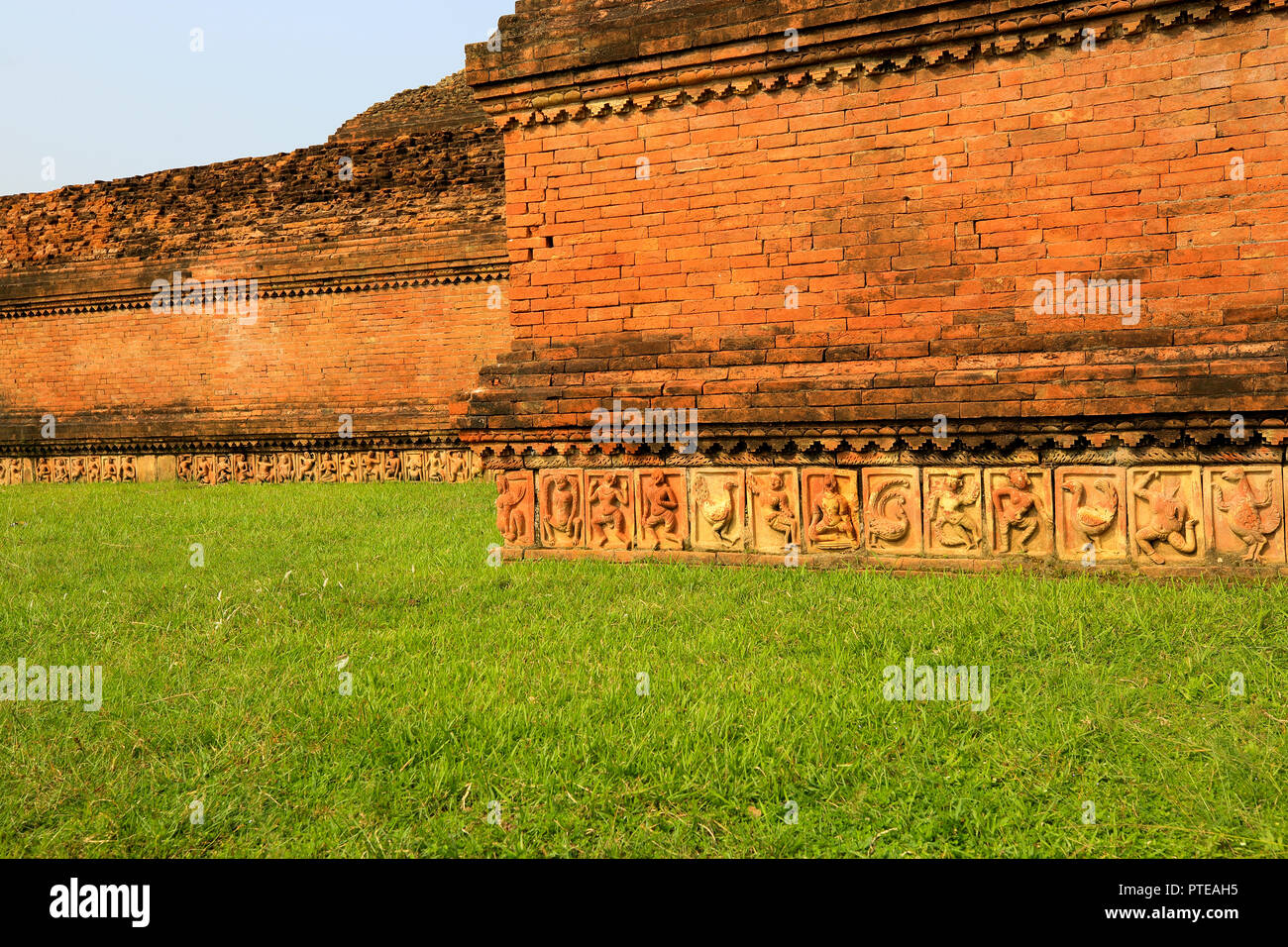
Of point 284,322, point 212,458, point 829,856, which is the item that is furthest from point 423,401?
point 829,856

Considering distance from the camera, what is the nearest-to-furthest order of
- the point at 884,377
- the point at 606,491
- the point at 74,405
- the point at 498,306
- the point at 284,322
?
the point at 884,377
the point at 606,491
the point at 498,306
the point at 284,322
the point at 74,405

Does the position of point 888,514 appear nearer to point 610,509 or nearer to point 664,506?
point 664,506

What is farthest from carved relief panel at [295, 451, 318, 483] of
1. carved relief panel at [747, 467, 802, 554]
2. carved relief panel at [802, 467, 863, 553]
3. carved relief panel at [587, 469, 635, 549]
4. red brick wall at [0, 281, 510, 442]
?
carved relief panel at [802, 467, 863, 553]

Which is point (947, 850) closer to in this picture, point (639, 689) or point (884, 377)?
point (639, 689)

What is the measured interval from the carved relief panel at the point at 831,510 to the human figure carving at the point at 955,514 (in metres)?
0.46

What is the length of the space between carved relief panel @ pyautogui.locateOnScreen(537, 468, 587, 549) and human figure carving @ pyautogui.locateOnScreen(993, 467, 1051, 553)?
2721mm

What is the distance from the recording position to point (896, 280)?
5703 millimetres

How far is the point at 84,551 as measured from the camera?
7121 millimetres

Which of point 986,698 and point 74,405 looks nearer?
point 986,698

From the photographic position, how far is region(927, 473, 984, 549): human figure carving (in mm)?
5469

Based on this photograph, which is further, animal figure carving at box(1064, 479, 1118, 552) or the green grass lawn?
animal figure carving at box(1064, 479, 1118, 552)

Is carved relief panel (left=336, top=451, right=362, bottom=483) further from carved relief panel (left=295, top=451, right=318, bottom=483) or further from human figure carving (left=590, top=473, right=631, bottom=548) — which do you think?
human figure carving (left=590, top=473, right=631, bottom=548)

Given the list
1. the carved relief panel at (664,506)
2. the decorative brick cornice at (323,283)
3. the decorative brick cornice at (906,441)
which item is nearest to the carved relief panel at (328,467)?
the decorative brick cornice at (323,283)

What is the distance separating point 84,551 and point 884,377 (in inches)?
245
